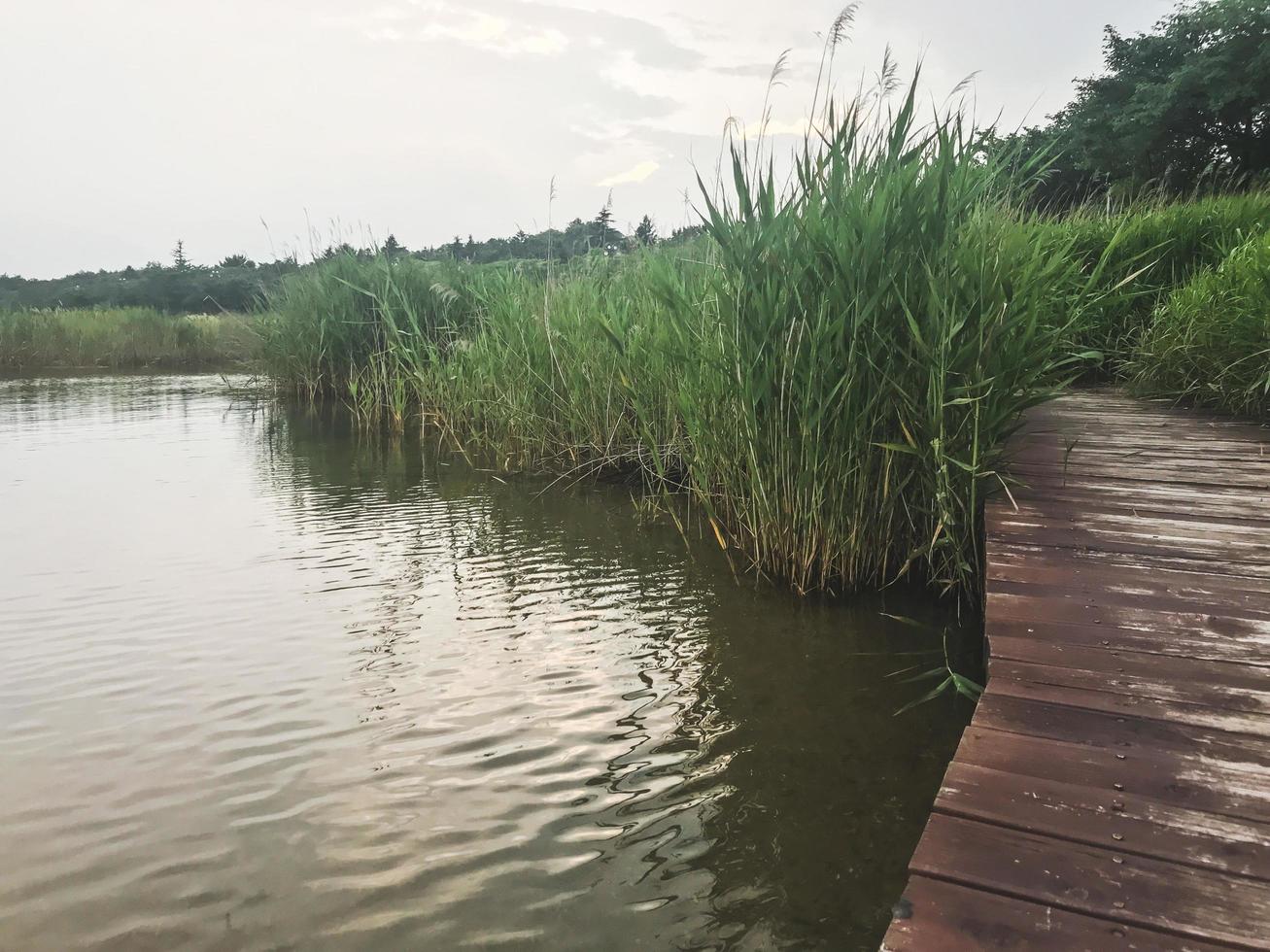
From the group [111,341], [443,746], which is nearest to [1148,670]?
[443,746]

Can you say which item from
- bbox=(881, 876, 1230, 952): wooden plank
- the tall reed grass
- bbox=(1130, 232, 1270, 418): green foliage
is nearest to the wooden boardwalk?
bbox=(881, 876, 1230, 952): wooden plank

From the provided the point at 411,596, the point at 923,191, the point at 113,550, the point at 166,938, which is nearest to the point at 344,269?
the point at 113,550

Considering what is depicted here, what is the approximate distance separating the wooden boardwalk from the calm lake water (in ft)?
1.46

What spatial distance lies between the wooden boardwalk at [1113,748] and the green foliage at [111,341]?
15540mm

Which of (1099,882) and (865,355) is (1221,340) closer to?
(865,355)

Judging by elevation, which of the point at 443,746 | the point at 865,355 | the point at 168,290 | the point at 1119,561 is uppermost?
the point at 168,290

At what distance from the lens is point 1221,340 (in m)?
5.34

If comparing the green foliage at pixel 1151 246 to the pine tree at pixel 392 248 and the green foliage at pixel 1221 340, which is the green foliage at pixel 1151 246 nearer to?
the green foliage at pixel 1221 340

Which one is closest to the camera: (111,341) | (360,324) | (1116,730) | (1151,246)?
(1116,730)

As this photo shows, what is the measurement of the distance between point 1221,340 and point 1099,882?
18.2 ft

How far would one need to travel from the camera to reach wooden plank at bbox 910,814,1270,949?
1.10m

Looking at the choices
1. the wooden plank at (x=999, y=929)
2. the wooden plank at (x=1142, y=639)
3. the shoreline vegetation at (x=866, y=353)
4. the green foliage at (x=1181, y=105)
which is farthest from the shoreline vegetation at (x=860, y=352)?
the green foliage at (x=1181, y=105)

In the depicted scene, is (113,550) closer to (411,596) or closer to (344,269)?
(411,596)

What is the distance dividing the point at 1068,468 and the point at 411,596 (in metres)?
3.22
